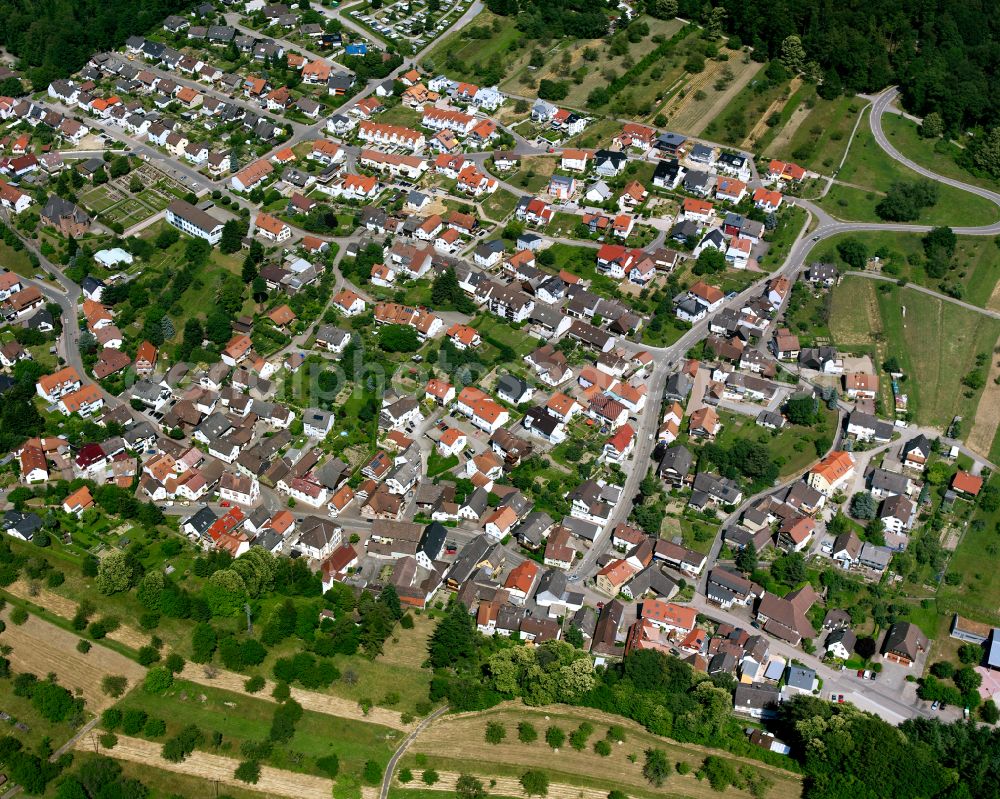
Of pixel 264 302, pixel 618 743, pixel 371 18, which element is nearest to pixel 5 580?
pixel 264 302

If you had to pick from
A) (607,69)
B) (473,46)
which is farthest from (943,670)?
(473,46)

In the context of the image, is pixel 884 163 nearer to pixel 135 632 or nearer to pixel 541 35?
pixel 541 35

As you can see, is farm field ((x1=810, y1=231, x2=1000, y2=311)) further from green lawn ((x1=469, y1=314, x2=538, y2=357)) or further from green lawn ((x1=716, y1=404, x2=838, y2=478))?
green lawn ((x1=469, y1=314, x2=538, y2=357))

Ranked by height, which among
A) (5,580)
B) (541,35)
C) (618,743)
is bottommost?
(5,580)

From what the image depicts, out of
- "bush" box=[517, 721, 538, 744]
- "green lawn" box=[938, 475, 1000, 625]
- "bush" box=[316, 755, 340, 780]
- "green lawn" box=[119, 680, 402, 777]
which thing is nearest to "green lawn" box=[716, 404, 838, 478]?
"green lawn" box=[938, 475, 1000, 625]

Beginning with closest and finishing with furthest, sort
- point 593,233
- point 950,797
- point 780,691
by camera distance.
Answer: point 950,797 < point 780,691 < point 593,233
